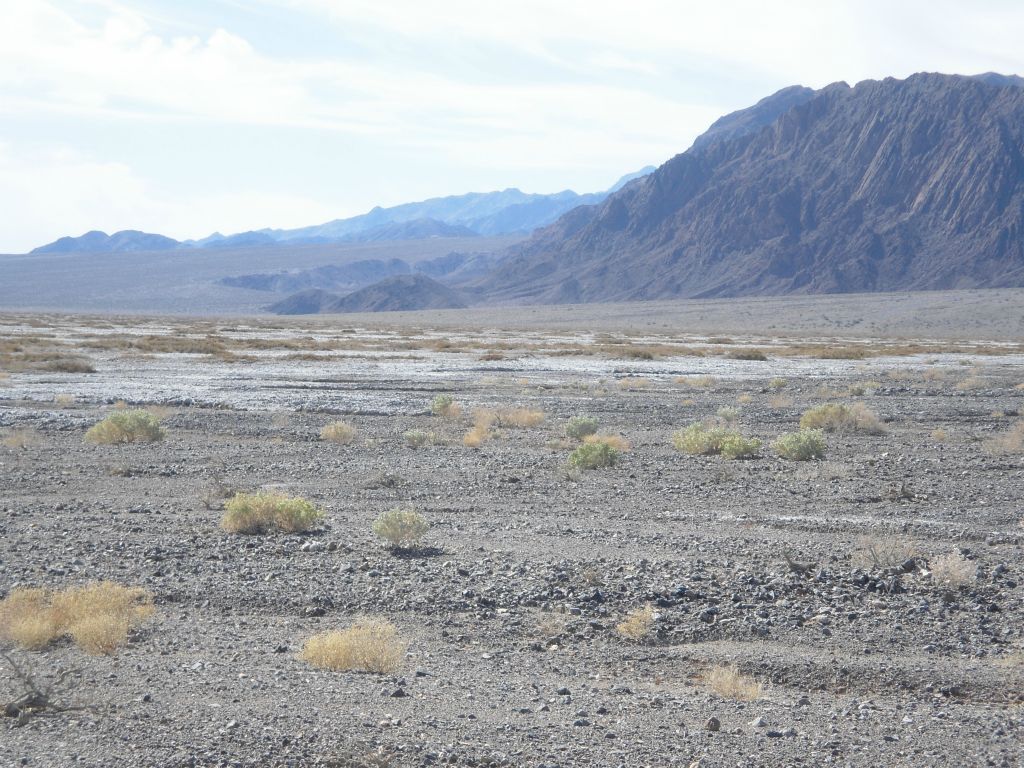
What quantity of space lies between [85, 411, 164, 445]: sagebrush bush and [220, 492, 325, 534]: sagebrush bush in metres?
8.54

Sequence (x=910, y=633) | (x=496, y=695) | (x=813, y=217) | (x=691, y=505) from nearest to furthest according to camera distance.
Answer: (x=496, y=695)
(x=910, y=633)
(x=691, y=505)
(x=813, y=217)

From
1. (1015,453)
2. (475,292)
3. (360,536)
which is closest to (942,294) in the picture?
(475,292)

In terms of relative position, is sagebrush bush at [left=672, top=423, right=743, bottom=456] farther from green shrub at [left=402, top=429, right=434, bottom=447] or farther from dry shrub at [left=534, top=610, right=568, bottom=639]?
dry shrub at [left=534, top=610, right=568, bottom=639]

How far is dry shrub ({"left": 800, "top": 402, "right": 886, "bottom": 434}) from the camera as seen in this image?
20.8 metres

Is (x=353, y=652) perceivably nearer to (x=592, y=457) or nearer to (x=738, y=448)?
(x=592, y=457)

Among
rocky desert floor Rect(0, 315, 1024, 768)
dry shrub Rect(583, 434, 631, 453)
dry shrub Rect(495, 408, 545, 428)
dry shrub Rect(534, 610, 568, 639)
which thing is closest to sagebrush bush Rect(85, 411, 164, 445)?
rocky desert floor Rect(0, 315, 1024, 768)

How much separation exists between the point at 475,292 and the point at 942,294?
92314 mm

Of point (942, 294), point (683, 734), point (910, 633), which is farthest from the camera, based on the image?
point (942, 294)

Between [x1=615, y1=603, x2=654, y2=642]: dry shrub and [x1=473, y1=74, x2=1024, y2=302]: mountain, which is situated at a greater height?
[x1=473, y1=74, x2=1024, y2=302]: mountain

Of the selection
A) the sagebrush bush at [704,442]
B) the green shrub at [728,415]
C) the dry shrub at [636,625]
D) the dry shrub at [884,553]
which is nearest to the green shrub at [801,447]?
the sagebrush bush at [704,442]

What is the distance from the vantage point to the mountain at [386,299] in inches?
7013

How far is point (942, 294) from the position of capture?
126688 millimetres

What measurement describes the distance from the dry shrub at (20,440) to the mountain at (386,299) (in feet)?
513

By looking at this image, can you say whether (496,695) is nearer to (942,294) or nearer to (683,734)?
(683,734)
